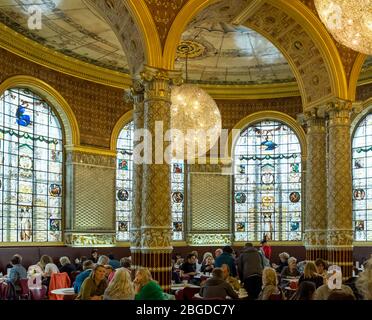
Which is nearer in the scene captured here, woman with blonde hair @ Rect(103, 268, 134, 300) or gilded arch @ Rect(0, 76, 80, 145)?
woman with blonde hair @ Rect(103, 268, 134, 300)

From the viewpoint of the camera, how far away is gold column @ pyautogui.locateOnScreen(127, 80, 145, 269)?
9.58 m

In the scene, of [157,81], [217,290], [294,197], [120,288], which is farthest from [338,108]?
[120,288]

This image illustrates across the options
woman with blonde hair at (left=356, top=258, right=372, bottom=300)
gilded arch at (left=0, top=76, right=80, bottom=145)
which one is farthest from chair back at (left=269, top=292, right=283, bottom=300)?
gilded arch at (left=0, top=76, right=80, bottom=145)

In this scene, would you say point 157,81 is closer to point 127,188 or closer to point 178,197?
point 127,188

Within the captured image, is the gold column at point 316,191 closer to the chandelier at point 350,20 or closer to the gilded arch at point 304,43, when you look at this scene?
the gilded arch at point 304,43

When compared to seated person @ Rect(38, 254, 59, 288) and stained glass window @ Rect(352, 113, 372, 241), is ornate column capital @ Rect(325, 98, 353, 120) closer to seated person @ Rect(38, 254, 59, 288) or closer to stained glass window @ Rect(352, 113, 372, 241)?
stained glass window @ Rect(352, 113, 372, 241)

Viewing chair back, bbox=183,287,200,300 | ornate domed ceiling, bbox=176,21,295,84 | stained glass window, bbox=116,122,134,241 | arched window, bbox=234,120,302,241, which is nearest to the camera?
chair back, bbox=183,287,200,300

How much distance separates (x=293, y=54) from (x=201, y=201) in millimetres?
7005

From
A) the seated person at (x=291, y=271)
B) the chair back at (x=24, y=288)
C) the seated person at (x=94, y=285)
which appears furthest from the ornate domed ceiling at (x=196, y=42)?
the seated person at (x=94, y=285)

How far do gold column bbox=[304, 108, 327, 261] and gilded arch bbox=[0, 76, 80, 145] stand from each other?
21.9 ft

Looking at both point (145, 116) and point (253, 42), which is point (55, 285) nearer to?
point (145, 116)

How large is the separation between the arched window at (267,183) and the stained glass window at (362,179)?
177 cm

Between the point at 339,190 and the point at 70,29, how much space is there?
7.39 m

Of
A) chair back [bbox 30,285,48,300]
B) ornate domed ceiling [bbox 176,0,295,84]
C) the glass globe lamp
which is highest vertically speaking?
ornate domed ceiling [bbox 176,0,295,84]
